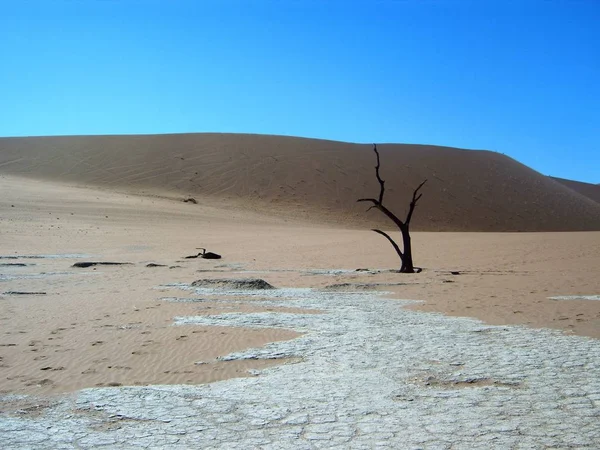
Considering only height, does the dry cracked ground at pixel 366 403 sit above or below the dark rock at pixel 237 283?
below

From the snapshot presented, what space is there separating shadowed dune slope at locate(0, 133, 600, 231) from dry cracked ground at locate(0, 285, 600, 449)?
33685 mm

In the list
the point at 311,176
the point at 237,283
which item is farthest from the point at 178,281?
the point at 311,176

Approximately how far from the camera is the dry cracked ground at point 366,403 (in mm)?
4492

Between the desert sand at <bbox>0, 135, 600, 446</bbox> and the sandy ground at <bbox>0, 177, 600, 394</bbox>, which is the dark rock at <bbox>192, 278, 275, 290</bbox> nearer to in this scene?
the desert sand at <bbox>0, 135, 600, 446</bbox>

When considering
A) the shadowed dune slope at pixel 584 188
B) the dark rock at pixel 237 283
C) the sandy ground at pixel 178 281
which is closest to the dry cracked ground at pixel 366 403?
the sandy ground at pixel 178 281

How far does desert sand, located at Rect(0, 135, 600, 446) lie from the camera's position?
764 centimetres

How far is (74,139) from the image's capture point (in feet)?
187

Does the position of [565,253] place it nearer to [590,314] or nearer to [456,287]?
[456,287]

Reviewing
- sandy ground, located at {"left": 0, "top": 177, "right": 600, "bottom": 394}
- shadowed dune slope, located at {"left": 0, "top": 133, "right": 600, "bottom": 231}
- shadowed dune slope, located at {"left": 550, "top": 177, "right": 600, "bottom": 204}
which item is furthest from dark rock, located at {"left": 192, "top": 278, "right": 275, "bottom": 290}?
shadowed dune slope, located at {"left": 550, "top": 177, "right": 600, "bottom": 204}

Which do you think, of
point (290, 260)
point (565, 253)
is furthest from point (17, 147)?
point (565, 253)

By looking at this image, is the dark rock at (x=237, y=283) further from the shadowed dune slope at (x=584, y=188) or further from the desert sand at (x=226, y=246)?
the shadowed dune slope at (x=584, y=188)

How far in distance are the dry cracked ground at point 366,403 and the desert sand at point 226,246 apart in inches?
18.0

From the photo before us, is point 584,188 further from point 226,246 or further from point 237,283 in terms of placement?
point 237,283

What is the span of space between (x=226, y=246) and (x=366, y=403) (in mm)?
19344
